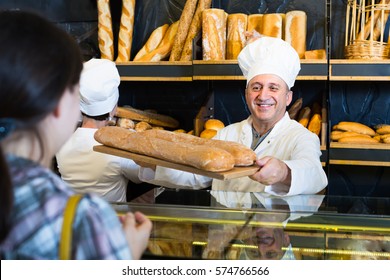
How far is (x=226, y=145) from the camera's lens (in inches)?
59.9

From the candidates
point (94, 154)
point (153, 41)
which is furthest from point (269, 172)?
point (153, 41)

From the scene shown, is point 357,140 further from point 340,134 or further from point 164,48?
point 164,48

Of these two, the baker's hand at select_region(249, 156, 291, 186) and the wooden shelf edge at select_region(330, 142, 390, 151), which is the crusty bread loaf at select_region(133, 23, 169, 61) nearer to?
the wooden shelf edge at select_region(330, 142, 390, 151)

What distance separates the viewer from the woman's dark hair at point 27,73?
597 millimetres

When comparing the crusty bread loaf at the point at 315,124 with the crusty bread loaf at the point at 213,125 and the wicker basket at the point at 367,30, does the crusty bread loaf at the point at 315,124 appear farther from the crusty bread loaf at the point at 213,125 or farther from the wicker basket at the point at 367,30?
the crusty bread loaf at the point at 213,125

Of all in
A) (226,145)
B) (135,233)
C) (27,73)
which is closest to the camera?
(27,73)

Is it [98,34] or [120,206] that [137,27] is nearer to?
[98,34]

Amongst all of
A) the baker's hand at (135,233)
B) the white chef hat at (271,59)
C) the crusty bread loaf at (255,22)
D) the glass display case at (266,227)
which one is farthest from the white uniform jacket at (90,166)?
the crusty bread loaf at (255,22)

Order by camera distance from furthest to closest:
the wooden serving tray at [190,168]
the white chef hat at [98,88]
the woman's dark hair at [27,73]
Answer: the white chef hat at [98,88] < the wooden serving tray at [190,168] < the woman's dark hair at [27,73]

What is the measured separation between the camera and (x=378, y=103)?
264 cm

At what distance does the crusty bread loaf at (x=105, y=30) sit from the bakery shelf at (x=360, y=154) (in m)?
1.39

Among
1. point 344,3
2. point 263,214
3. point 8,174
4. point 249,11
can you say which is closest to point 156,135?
point 263,214

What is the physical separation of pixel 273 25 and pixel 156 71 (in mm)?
678

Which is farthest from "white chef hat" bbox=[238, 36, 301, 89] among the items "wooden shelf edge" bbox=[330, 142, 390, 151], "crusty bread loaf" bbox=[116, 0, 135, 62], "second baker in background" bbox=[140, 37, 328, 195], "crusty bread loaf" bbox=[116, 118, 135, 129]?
"crusty bread loaf" bbox=[116, 0, 135, 62]
